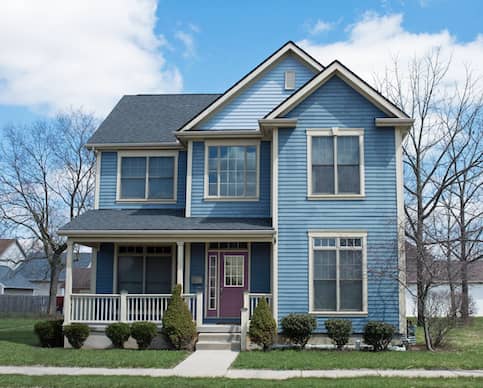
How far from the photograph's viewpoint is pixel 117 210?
66.3 ft

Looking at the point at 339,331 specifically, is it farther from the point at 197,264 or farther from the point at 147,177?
the point at 147,177

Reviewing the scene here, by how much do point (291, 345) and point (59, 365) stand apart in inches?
245

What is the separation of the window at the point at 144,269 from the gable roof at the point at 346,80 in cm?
600

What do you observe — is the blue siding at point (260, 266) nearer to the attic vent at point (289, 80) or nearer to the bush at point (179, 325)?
Result: the bush at point (179, 325)

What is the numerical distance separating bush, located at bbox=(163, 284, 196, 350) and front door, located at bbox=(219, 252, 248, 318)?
7.89 ft

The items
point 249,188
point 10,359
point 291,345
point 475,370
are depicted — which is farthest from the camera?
point 249,188

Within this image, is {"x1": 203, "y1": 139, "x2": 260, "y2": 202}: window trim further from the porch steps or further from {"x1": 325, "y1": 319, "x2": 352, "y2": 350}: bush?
{"x1": 325, "y1": 319, "x2": 352, "y2": 350}: bush

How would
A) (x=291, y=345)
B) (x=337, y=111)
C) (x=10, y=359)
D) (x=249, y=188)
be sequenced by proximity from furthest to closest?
(x=249, y=188), (x=337, y=111), (x=291, y=345), (x=10, y=359)

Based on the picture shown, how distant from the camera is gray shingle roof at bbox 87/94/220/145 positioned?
20.7 meters

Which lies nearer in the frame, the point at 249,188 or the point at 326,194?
the point at 326,194

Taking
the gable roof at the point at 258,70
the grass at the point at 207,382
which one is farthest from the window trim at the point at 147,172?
the grass at the point at 207,382

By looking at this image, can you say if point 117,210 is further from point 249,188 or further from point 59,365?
point 59,365

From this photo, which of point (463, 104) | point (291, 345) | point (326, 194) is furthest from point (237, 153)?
point (463, 104)

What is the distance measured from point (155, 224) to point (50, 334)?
4290mm
